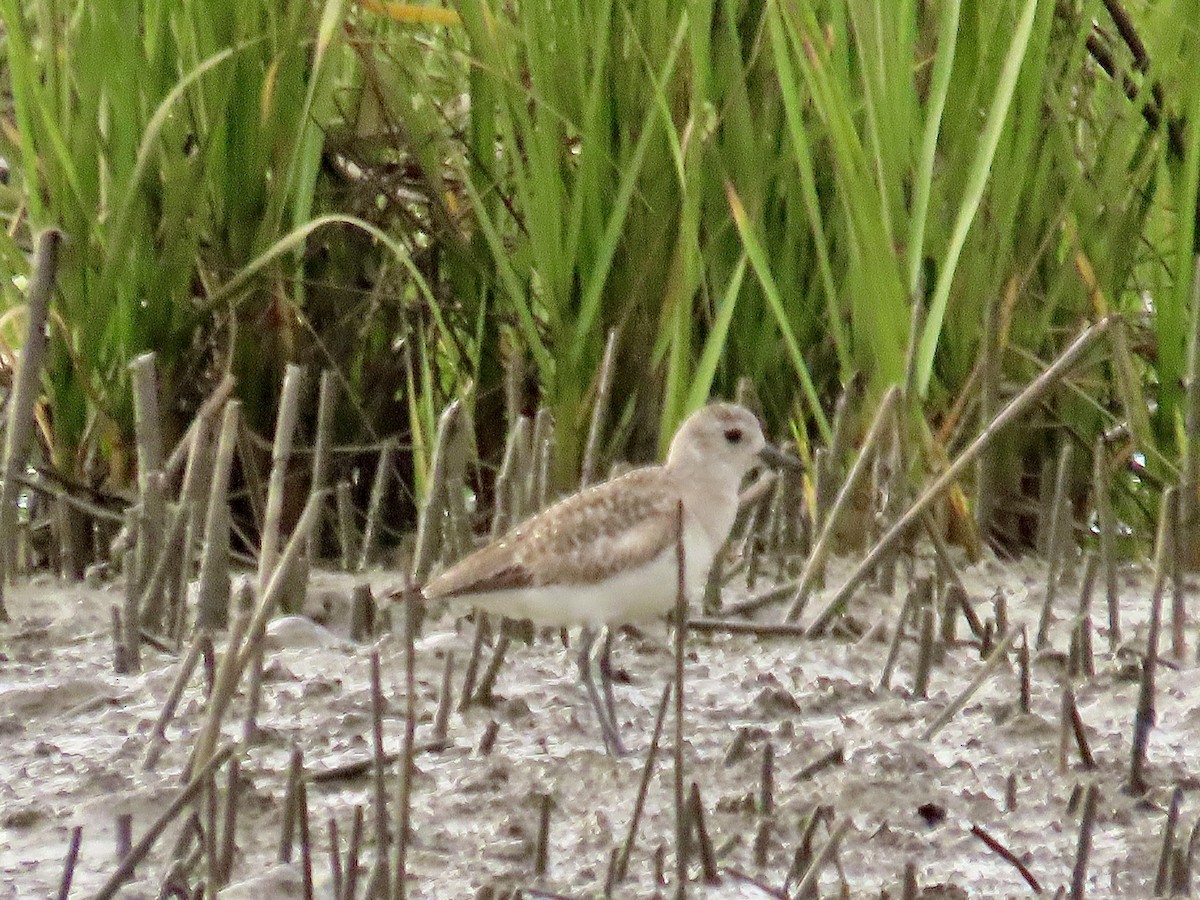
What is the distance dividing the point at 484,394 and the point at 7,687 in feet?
6.81

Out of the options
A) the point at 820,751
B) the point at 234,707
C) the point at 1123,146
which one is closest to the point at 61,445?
the point at 234,707

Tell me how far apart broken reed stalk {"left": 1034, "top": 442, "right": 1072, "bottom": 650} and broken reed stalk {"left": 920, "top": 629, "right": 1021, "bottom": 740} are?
64 centimetres

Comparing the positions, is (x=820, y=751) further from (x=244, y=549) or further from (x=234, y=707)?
(x=244, y=549)

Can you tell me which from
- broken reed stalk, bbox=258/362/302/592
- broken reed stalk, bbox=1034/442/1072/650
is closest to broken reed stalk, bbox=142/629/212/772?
broken reed stalk, bbox=258/362/302/592

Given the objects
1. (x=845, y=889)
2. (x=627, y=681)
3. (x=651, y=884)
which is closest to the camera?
(x=845, y=889)

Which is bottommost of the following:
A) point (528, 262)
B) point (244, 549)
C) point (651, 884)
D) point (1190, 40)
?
point (651, 884)

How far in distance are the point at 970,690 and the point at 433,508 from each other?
1424 mm

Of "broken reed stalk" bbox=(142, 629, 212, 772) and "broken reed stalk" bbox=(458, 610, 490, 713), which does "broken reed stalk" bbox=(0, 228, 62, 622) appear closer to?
"broken reed stalk" bbox=(142, 629, 212, 772)

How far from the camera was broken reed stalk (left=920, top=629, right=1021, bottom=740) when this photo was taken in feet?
12.6

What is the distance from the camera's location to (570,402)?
562 centimetres

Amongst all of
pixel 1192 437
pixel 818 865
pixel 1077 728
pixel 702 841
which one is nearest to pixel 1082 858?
pixel 818 865

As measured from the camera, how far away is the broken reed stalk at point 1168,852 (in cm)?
311

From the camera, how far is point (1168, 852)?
314 cm

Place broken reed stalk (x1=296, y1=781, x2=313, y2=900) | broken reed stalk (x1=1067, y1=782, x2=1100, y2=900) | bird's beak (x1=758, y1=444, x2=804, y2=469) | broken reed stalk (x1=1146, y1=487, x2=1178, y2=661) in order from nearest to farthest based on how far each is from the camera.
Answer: broken reed stalk (x1=296, y1=781, x2=313, y2=900) → broken reed stalk (x1=1067, y1=782, x2=1100, y2=900) → broken reed stalk (x1=1146, y1=487, x2=1178, y2=661) → bird's beak (x1=758, y1=444, x2=804, y2=469)
